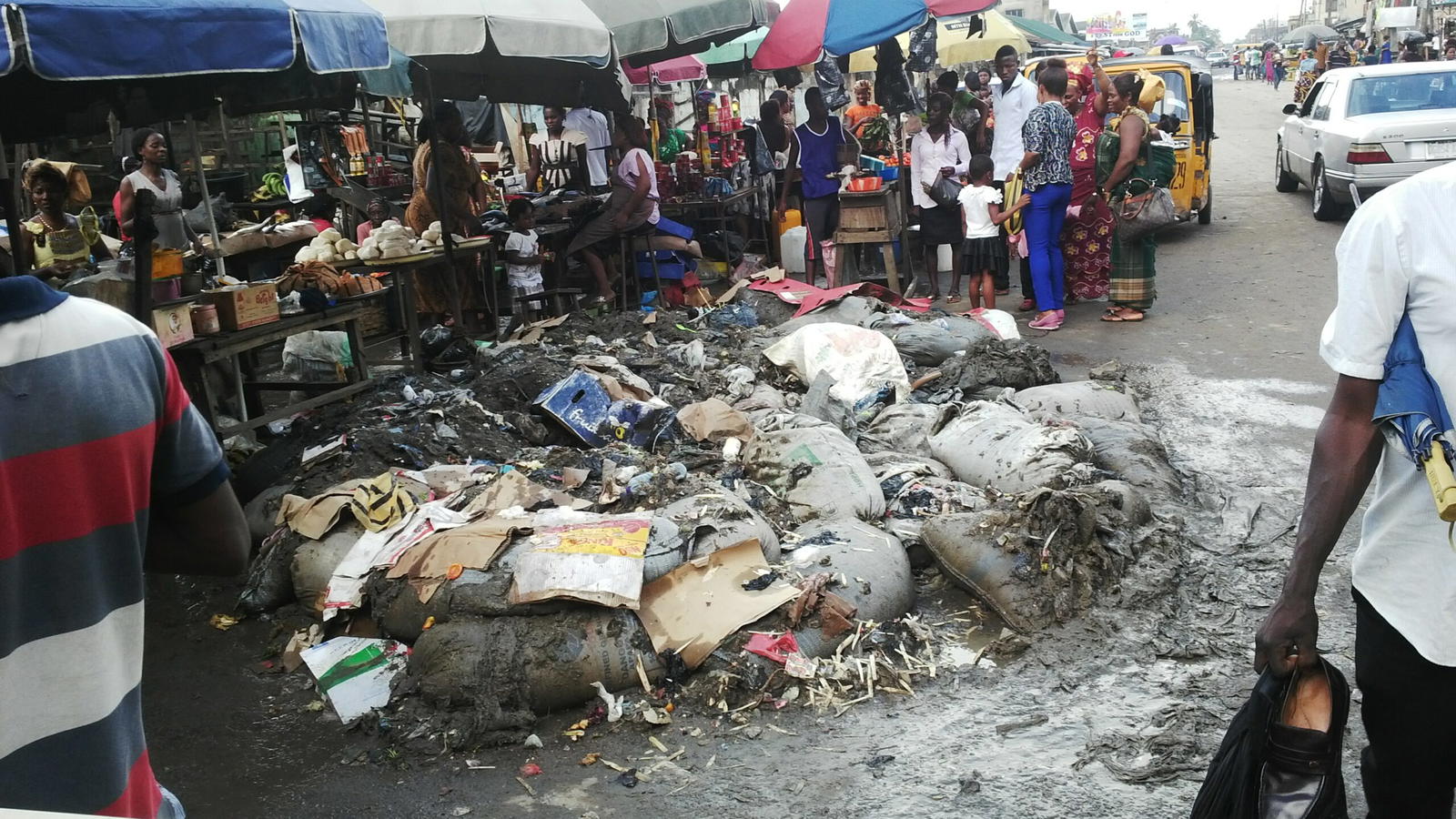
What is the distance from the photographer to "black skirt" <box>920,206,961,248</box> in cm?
1003

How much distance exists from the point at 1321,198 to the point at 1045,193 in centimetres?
564

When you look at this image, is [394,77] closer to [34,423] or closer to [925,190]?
[925,190]

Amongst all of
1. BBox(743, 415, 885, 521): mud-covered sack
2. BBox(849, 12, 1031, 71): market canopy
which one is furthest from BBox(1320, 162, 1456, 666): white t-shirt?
BBox(849, 12, 1031, 71): market canopy

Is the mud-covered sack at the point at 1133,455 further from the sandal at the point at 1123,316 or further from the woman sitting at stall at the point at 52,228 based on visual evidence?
the woman sitting at stall at the point at 52,228

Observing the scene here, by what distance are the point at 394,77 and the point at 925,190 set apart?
4720mm

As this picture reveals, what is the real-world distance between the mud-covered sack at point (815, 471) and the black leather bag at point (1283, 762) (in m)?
2.74

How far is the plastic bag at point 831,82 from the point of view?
39.3 ft

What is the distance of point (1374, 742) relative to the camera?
77.9 inches

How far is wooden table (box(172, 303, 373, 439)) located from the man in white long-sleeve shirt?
5.60m

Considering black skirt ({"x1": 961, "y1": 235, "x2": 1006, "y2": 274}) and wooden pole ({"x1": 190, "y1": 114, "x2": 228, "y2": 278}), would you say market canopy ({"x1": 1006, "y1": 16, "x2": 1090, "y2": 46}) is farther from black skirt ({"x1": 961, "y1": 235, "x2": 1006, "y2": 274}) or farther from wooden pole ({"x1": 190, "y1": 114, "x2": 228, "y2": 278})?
wooden pole ({"x1": 190, "y1": 114, "x2": 228, "y2": 278})

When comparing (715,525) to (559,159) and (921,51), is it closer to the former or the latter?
(921,51)

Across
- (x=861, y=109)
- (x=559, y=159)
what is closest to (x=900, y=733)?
(x=559, y=159)

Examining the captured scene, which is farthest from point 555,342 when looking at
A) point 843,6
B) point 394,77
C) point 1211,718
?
point 1211,718

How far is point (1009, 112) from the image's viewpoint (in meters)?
9.93
